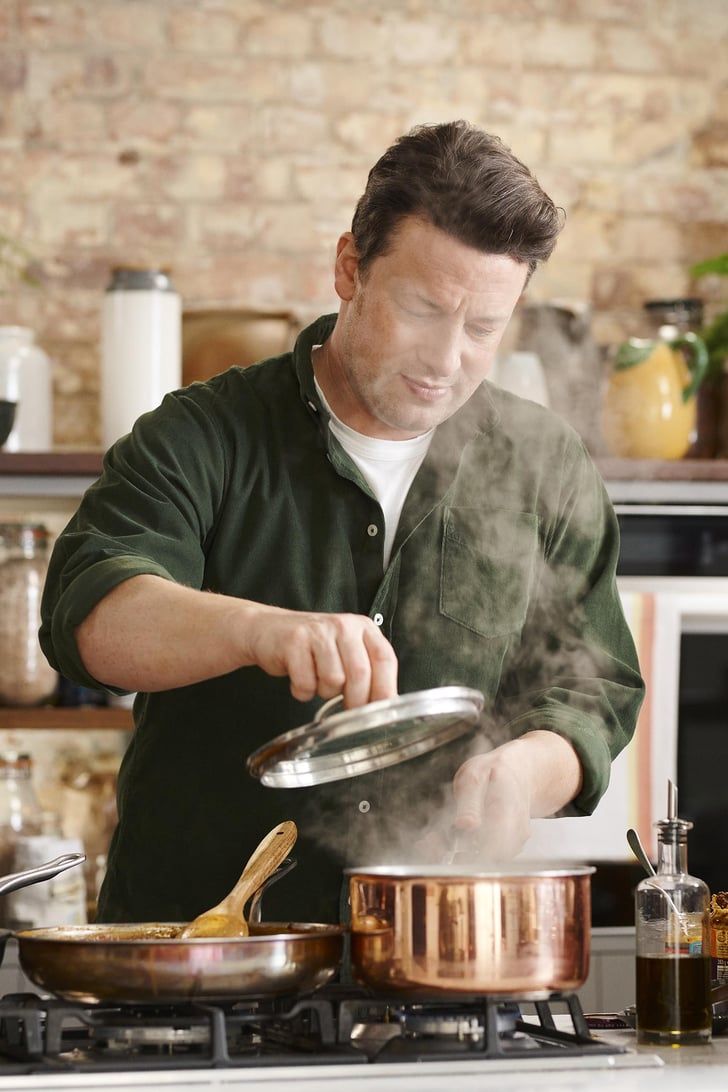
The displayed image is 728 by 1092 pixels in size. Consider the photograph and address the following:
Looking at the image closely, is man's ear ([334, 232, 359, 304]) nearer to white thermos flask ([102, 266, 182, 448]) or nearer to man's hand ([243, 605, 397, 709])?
man's hand ([243, 605, 397, 709])

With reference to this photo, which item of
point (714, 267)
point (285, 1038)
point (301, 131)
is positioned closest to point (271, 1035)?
point (285, 1038)

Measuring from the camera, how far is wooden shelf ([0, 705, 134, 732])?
3.02 metres

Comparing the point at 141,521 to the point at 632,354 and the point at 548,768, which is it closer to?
the point at 548,768

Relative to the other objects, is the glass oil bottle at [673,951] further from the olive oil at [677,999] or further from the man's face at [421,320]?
the man's face at [421,320]

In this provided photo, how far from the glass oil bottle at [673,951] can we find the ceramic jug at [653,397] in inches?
72.0

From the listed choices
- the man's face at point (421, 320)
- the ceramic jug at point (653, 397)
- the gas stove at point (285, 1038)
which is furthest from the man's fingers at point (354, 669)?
the ceramic jug at point (653, 397)

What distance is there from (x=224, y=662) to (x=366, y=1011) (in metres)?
0.35

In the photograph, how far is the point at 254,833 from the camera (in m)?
1.74

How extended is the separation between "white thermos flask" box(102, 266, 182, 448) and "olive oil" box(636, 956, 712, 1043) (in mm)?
1935

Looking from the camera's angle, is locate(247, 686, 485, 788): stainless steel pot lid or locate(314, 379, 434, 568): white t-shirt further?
locate(314, 379, 434, 568): white t-shirt

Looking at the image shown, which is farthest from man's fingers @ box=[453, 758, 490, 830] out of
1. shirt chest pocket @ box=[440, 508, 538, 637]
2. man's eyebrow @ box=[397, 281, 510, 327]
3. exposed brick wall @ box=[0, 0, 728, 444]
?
exposed brick wall @ box=[0, 0, 728, 444]

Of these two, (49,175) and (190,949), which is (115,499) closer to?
(190,949)

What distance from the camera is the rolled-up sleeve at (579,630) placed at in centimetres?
173

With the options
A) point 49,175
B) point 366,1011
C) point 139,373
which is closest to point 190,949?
point 366,1011
